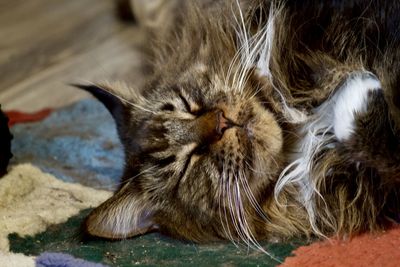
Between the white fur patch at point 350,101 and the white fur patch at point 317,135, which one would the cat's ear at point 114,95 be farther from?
the white fur patch at point 350,101

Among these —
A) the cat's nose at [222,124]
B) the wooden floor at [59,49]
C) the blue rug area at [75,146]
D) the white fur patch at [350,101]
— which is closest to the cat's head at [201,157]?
the cat's nose at [222,124]

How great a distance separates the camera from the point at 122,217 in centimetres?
172

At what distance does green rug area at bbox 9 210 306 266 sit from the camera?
5.16 ft

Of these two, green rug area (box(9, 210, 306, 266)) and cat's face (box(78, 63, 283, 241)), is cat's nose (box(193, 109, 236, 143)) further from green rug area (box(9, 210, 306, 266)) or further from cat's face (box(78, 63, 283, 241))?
green rug area (box(9, 210, 306, 266))

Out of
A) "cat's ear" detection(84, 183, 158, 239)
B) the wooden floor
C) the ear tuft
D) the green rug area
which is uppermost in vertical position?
the wooden floor

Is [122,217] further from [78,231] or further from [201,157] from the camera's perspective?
[201,157]

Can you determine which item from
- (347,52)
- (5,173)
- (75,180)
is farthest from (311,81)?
(5,173)

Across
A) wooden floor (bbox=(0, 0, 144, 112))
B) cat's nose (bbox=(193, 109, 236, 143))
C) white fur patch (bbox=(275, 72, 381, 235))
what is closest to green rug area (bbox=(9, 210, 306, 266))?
white fur patch (bbox=(275, 72, 381, 235))

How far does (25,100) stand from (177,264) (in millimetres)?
1592

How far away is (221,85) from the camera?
1.77 meters

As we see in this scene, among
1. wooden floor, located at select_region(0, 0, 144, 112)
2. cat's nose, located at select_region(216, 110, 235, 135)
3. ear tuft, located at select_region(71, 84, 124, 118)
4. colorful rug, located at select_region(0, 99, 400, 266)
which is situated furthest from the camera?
wooden floor, located at select_region(0, 0, 144, 112)

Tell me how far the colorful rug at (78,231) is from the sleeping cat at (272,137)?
0.06m

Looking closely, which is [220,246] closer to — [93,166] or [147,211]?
[147,211]

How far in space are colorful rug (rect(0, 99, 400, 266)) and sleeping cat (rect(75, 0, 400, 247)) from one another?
0.21ft
